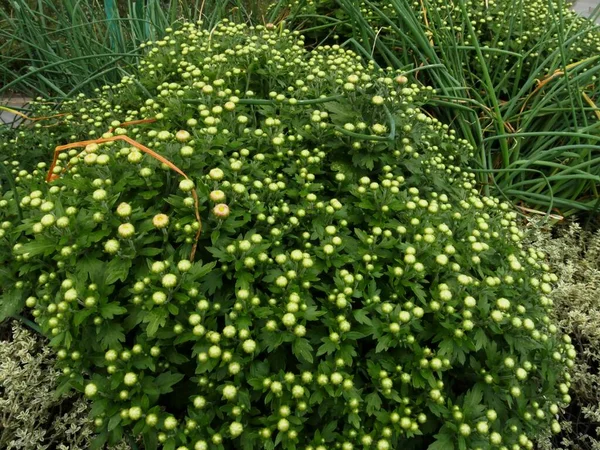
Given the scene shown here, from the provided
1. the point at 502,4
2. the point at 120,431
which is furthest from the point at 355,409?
the point at 502,4

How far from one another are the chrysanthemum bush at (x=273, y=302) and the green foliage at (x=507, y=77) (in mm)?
1318

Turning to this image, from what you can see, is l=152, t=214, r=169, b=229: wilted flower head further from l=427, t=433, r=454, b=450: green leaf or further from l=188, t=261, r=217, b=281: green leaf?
l=427, t=433, r=454, b=450: green leaf

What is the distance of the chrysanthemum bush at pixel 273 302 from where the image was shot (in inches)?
53.3

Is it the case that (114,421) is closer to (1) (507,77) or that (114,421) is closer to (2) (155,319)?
(2) (155,319)

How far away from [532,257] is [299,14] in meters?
3.06

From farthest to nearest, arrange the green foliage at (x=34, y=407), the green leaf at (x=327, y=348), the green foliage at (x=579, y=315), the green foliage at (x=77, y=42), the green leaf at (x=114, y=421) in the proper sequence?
the green foliage at (x=77, y=42) → the green foliage at (x=579, y=315) → the green foliage at (x=34, y=407) → the green leaf at (x=327, y=348) → the green leaf at (x=114, y=421)

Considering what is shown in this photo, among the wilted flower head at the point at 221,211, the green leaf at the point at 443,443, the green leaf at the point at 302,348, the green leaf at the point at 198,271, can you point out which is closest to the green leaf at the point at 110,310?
the green leaf at the point at 198,271

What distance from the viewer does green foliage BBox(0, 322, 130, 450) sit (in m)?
1.68

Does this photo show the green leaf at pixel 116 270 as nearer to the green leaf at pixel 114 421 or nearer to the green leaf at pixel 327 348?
the green leaf at pixel 114 421

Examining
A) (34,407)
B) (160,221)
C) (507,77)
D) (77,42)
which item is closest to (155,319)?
(160,221)

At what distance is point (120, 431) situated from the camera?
4.40 feet

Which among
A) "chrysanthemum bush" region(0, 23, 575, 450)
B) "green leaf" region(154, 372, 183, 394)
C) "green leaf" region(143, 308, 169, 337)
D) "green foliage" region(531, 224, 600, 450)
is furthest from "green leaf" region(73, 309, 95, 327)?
"green foliage" region(531, 224, 600, 450)

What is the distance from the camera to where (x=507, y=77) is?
346cm

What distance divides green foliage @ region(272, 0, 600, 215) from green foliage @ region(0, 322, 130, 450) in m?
2.59
